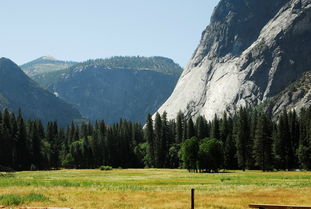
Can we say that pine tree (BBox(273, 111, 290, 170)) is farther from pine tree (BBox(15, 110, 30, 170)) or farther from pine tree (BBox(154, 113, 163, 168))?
pine tree (BBox(15, 110, 30, 170))

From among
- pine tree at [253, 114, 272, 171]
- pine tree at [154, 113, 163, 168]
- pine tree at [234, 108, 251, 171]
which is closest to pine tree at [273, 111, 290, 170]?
pine tree at [253, 114, 272, 171]

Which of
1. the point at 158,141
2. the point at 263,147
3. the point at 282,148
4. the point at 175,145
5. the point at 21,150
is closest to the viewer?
the point at 263,147

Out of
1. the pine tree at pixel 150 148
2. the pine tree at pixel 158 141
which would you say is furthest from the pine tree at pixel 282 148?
the pine tree at pixel 150 148

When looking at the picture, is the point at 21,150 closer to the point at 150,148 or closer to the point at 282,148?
the point at 150,148

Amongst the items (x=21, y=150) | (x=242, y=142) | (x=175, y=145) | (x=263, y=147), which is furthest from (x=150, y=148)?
(x=263, y=147)

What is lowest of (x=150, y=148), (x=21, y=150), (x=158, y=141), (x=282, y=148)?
(x=282, y=148)

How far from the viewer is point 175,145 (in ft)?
560

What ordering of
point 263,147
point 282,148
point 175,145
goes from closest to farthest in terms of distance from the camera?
1. point 263,147
2. point 282,148
3. point 175,145

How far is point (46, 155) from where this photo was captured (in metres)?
170

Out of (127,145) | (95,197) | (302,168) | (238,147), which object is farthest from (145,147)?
(95,197)

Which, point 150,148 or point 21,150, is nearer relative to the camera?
point 21,150

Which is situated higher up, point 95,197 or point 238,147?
point 238,147

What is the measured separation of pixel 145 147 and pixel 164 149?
43.6 ft

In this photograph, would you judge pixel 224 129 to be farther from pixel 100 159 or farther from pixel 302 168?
pixel 100 159
